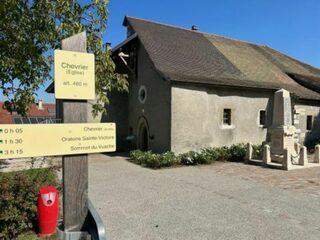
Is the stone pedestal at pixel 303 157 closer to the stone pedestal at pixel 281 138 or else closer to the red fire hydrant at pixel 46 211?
the stone pedestal at pixel 281 138

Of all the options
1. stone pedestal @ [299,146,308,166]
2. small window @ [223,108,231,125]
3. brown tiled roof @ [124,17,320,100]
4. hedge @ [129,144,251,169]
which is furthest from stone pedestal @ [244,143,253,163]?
brown tiled roof @ [124,17,320,100]

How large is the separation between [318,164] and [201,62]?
7.46 m

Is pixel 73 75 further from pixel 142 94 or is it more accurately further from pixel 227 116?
pixel 227 116

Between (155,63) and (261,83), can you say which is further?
(261,83)

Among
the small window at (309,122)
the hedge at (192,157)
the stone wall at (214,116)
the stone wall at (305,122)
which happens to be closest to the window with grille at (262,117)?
the stone wall at (214,116)

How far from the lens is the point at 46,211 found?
4.63 m

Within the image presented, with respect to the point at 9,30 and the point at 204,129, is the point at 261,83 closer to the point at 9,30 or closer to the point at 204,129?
the point at 204,129

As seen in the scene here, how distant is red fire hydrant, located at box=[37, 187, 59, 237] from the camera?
4.62m

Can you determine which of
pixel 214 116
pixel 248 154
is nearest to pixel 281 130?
pixel 248 154

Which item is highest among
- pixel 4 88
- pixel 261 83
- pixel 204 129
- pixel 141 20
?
pixel 141 20

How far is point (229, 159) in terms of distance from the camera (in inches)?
529

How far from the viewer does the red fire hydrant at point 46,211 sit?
4.62 metres

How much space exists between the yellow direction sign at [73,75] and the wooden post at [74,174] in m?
0.09

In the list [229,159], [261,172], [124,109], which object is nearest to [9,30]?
[261,172]
